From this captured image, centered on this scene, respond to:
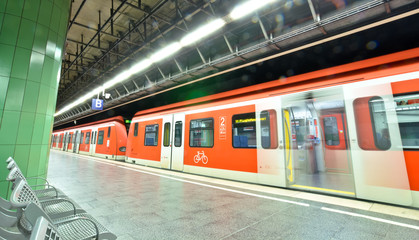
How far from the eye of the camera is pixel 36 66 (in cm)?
333

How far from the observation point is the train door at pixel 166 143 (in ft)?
24.8

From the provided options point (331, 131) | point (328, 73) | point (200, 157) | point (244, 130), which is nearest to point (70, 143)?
point (200, 157)

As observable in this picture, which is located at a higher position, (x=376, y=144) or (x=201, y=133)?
(x=201, y=133)

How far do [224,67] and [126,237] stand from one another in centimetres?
649

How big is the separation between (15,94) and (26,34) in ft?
3.50

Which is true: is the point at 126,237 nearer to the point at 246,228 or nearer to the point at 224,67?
the point at 246,228

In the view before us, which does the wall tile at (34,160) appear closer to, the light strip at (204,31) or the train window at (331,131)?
the light strip at (204,31)

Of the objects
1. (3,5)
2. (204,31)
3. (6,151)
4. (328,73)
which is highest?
(204,31)

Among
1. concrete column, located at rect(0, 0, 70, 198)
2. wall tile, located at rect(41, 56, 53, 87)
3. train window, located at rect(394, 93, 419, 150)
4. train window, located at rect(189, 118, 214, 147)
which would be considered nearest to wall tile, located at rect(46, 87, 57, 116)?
concrete column, located at rect(0, 0, 70, 198)

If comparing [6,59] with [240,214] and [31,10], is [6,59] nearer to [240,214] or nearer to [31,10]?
[31,10]

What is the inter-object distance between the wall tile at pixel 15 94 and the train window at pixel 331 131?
7729 mm

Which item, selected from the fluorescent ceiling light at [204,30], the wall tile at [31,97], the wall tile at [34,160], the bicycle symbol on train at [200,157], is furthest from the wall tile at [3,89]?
the bicycle symbol on train at [200,157]

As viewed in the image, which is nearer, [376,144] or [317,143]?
[376,144]

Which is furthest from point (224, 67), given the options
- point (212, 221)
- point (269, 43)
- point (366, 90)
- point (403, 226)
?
point (403, 226)
